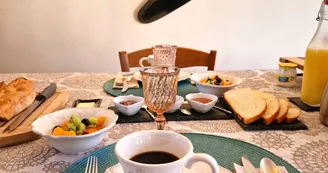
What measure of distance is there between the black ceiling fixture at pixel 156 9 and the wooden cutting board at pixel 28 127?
1.34 meters

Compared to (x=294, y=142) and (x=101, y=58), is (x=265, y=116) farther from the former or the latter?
(x=101, y=58)

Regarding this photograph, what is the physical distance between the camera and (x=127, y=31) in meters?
2.29

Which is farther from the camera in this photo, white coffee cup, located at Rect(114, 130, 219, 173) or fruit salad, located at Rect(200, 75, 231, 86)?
fruit salad, located at Rect(200, 75, 231, 86)

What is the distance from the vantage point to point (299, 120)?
86cm

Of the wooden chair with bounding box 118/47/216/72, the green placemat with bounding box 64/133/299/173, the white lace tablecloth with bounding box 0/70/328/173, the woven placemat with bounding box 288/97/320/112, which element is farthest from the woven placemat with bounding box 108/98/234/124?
the wooden chair with bounding box 118/47/216/72

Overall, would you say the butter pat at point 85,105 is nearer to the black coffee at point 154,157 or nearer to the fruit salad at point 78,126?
the fruit salad at point 78,126

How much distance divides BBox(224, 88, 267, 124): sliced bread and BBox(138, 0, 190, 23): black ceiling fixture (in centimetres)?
136

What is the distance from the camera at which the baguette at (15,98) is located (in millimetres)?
840

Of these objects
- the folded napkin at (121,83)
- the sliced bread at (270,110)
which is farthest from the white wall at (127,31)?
the sliced bread at (270,110)

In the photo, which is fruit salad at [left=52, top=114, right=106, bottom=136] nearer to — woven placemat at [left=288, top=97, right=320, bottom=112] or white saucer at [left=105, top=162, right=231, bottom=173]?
white saucer at [left=105, top=162, right=231, bottom=173]

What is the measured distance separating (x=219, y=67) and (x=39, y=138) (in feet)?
6.16

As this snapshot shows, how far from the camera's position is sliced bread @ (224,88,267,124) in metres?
0.84

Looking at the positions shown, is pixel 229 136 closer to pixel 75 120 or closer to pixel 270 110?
pixel 270 110

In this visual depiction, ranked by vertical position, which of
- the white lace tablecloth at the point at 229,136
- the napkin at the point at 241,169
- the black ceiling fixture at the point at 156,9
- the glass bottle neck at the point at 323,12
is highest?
the black ceiling fixture at the point at 156,9
